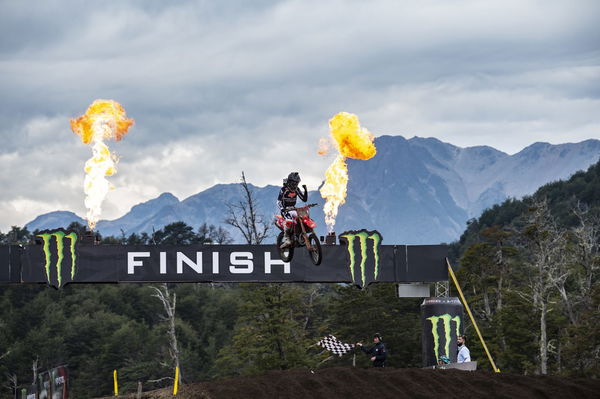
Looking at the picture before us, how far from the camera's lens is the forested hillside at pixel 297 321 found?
5471 centimetres

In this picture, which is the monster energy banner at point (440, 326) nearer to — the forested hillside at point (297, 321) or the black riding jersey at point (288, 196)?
the black riding jersey at point (288, 196)

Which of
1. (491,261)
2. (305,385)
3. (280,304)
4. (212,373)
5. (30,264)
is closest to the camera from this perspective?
(305,385)

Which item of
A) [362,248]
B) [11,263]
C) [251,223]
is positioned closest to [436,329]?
[362,248]

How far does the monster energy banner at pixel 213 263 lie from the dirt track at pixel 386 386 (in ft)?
23.4

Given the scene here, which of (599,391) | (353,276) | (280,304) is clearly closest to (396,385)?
(599,391)

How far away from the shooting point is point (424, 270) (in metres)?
30.0

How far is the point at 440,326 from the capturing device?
2942 cm

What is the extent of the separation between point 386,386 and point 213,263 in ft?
32.0

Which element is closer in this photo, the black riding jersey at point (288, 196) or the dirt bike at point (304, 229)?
the dirt bike at point (304, 229)

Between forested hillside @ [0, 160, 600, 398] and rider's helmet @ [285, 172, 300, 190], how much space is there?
2627cm

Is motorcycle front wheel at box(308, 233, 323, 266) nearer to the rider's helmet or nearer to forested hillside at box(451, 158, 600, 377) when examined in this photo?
the rider's helmet

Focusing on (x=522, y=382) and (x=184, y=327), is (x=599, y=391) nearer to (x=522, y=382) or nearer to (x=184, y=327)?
(x=522, y=382)

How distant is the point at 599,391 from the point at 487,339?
4446 centimetres

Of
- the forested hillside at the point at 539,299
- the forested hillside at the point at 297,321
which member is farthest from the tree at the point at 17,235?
the forested hillside at the point at 539,299
